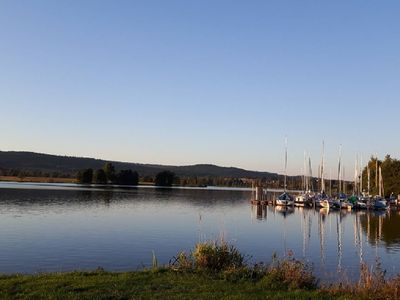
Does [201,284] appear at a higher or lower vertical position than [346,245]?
higher

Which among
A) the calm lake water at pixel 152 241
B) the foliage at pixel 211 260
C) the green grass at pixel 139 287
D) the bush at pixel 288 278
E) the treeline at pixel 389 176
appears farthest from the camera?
the treeline at pixel 389 176

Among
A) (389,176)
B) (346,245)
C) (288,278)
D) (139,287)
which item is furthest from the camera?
(389,176)

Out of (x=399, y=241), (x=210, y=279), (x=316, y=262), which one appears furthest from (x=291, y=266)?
(x=399, y=241)

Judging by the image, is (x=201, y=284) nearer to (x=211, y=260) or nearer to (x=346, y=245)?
(x=211, y=260)

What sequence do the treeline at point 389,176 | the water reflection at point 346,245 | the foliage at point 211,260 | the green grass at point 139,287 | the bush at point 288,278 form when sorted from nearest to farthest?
the green grass at point 139,287
the bush at point 288,278
the foliage at point 211,260
the water reflection at point 346,245
the treeline at point 389,176

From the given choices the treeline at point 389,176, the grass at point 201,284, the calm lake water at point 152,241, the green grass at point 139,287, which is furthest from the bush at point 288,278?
the treeline at point 389,176

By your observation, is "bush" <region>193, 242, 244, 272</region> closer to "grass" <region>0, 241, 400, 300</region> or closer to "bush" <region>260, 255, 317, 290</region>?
"grass" <region>0, 241, 400, 300</region>

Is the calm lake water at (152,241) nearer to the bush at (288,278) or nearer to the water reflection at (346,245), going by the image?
the water reflection at (346,245)

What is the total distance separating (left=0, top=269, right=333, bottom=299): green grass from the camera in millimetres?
13438

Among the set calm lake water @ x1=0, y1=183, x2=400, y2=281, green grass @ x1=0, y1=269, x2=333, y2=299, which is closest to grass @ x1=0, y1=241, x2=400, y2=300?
green grass @ x1=0, y1=269, x2=333, y2=299

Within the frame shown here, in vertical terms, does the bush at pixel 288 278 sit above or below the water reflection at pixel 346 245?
above

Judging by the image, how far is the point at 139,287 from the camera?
1460cm

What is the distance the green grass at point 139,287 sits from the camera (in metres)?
13.4

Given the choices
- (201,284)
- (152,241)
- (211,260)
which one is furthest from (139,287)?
(152,241)
